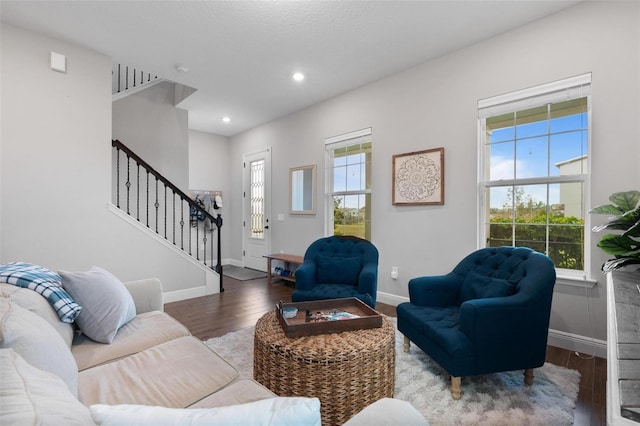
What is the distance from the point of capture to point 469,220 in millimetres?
3221

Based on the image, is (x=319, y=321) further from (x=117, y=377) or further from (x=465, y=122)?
(x=465, y=122)

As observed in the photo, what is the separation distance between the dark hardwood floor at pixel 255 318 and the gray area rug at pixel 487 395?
0.08 metres

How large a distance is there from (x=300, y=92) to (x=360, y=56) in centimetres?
129

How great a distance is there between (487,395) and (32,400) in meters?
2.28

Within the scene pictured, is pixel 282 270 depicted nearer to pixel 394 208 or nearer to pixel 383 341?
pixel 394 208

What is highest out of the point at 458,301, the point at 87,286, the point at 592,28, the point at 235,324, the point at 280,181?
the point at 592,28

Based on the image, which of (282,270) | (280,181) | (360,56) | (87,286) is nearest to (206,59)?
(360,56)

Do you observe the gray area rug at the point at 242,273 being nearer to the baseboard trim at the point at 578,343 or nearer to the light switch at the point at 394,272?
the light switch at the point at 394,272

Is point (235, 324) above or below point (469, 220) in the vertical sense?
below

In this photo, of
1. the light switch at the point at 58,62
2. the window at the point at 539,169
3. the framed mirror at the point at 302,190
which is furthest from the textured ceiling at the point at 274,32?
the framed mirror at the point at 302,190

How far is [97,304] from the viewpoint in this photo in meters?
1.74

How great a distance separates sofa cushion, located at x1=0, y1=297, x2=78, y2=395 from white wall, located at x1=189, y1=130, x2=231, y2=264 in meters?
5.80

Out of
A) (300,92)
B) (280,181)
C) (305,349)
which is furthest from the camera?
(280,181)

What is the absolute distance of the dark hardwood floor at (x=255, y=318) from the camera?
191 cm
